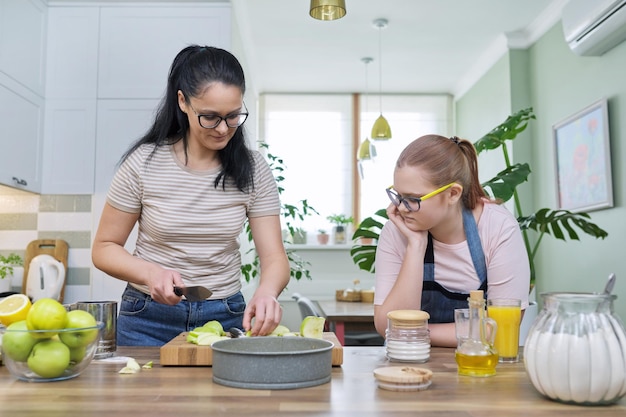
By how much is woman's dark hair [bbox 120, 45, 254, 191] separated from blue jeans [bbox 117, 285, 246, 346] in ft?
1.07

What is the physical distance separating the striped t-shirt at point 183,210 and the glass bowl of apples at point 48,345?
56 centimetres

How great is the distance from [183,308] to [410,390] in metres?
0.79

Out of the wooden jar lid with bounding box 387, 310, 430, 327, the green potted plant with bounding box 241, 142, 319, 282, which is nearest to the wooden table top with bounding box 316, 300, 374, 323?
the green potted plant with bounding box 241, 142, 319, 282

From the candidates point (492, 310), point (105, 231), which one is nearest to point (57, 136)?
point (105, 231)

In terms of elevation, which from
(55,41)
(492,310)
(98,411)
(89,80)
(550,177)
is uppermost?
(55,41)

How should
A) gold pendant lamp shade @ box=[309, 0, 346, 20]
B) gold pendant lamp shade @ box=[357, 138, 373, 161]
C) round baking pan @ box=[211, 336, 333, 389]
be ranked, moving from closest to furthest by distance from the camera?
round baking pan @ box=[211, 336, 333, 389], gold pendant lamp shade @ box=[309, 0, 346, 20], gold pendant lamp shade @ box=[357, 138, 373, 161]

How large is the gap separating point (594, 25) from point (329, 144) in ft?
11.9

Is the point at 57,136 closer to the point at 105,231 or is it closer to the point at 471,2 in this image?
the point at 105,231

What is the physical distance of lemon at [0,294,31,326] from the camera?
122 cm

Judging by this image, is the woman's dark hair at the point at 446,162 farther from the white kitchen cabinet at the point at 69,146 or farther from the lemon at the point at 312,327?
the white kitchen cabinet at the point at 69,146

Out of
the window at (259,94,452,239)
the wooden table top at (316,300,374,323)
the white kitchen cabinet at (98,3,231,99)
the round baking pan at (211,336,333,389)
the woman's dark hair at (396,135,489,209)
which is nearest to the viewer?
the round baking pan at (211,336,333,389)

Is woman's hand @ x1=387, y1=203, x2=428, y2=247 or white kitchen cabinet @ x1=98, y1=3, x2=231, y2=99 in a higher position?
white kitchen cabinet @ x1=98, y1=3, x2=231, y2=99

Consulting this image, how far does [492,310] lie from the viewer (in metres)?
1.29

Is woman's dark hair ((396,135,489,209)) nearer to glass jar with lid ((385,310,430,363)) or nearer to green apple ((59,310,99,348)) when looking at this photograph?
glass jar with lid ((385,310,430,363))
